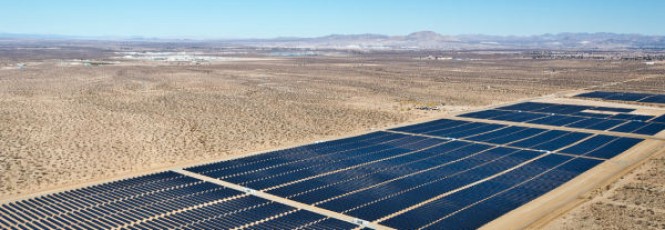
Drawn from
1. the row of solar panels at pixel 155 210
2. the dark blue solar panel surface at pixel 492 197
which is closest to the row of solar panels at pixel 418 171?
the dark blue solar panel surface at pixel 492 197

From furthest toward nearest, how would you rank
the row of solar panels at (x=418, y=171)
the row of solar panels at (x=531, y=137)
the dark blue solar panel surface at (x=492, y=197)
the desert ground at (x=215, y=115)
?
the row of solar panels at (x=531, y=137) < the desert ground at (x=215, y=115) < the row of solar panels at (x=418, y=171) < the dark blue solar panel surface at (x=492, y=197)

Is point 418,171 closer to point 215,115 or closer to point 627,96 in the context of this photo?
point 215,115

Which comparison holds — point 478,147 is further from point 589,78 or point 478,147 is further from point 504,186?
point 589,78

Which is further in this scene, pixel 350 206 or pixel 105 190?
pixel 105 190

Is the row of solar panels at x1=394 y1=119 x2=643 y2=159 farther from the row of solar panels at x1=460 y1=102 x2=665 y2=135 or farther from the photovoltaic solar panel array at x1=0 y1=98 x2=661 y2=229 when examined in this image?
the row of solar panels at x1=460 y1=102 x2=665 y2=135

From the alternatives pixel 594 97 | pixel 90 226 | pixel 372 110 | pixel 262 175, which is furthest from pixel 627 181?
pixel 594 97

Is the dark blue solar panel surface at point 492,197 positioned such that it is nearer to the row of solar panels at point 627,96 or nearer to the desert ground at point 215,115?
the desert ground at point 215,115
